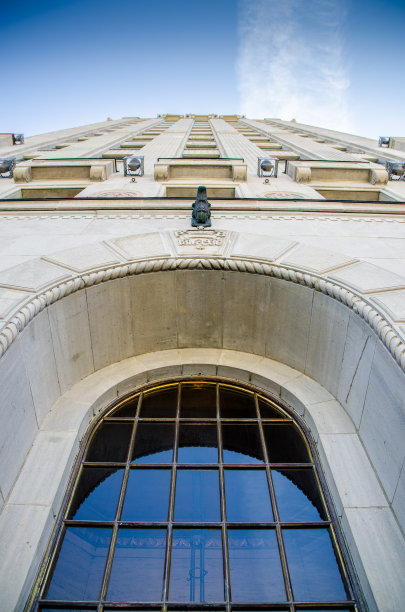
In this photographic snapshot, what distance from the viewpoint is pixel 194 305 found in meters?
6.55

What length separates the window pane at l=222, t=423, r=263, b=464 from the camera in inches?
202

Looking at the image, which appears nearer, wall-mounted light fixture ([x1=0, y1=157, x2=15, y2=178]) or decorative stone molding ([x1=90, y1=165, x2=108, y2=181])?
decorative stone molding ([x1=90, y1=165, x2=108, y2=181])

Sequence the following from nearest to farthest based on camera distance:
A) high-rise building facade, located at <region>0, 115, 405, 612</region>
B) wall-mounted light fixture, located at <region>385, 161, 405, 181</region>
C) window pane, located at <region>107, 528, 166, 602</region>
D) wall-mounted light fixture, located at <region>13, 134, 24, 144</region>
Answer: window pane, located at <region>107, 528, 166, 602</region> < high-rise building facade, located at <region>0, 115, 405, 612</region> < wall-mounted light fixture, located at <region>385, 161, 405, 181</region> < wall-mounted light fixture, located at <region>13, 134, 24, 144</region>

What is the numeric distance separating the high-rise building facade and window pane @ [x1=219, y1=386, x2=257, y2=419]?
0.03m

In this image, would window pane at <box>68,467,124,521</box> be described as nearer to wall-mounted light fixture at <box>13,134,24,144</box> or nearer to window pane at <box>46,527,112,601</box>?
A: window pane at <box>46,527,112,601</box>

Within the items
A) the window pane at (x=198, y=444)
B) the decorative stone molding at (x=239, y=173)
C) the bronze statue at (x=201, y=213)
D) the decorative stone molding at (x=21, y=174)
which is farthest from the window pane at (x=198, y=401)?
the decorative stone molding at (x=21, y=174)

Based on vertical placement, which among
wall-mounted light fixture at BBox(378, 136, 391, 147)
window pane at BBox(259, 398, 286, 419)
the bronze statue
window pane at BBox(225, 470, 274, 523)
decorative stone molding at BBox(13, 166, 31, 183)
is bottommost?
window pane at BBox(225, 470, 274, 523)

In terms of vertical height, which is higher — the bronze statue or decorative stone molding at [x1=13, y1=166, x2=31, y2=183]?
decorative stone molding at [x1=13, y1=166, x2=31, y2=183]

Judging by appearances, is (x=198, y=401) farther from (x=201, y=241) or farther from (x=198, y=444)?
(x=201, y=241)

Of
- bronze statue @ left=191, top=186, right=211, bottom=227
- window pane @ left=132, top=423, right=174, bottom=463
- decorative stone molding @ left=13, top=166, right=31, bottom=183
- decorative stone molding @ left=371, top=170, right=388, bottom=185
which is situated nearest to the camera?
window pane @ left=132, top=423, right=174, bottom=463

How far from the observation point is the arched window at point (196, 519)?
364 centimetres

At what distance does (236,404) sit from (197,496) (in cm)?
170

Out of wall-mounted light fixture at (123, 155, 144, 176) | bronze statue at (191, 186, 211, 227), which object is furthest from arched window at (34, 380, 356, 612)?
wall-mounted light fixture at (123, 155, 144, 176)

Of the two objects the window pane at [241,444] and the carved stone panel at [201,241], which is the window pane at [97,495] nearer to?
the window pane at [241,444]
